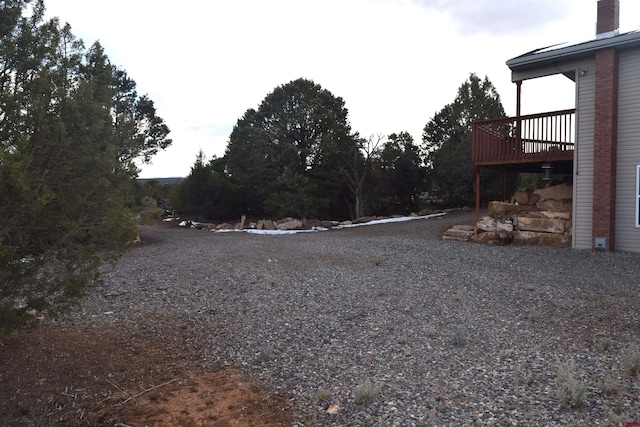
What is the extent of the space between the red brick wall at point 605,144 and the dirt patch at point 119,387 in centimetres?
973

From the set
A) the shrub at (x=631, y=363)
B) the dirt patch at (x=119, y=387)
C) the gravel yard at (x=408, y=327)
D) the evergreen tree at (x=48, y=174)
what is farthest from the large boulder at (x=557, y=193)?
the evergreen tree at (x=48, y=174)

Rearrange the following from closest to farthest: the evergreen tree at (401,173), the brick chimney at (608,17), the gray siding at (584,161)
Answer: the gray siding at (584,161) < the brick chimney at (608,17) < the evergreen tree at (401,173)

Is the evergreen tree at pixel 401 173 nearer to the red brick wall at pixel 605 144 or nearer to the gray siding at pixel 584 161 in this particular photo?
the gray siding at pixel 584 161

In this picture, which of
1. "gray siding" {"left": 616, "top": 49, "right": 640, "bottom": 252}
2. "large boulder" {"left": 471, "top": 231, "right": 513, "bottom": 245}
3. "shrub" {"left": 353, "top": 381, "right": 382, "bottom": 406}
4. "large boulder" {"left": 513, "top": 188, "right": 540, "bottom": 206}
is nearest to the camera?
"shrub" {"left": 353, "top": 381, "right": 382, "bottom": 406}

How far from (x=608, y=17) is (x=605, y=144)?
139 inches

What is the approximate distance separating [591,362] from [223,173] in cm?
2263

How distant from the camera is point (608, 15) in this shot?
439 inches

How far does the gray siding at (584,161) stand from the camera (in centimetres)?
1067

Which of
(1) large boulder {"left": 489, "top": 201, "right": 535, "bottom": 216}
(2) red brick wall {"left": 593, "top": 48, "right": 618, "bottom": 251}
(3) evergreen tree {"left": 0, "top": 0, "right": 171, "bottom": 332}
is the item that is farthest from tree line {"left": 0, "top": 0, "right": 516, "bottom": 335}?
(2) red brick wall {"left": 593, "top": 48, "right": 618, "bottom": 251}

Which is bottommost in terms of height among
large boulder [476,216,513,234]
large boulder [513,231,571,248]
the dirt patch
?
the dirt patch

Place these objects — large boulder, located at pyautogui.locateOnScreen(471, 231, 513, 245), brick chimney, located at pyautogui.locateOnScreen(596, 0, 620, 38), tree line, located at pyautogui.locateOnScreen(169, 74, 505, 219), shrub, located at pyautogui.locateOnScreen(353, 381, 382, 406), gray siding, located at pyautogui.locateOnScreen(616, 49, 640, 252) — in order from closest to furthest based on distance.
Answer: shrub, located at pyautogui.locateOnScreen(353, 381, 382, 406), gray siding, located at pyautogui.locateOnScreen(616, 49, 640, 252), brick chimney, located at pyautogui.locateOnScreen(596, 0, 620, 38), large boulder, located at pyautogui.locateOnScreen(471, 231, 513, 245), tree line, located at pyautogui.locateOnScreen(169, 74, 505, 219)

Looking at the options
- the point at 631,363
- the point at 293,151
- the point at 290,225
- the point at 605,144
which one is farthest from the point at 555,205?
the point at 293,151

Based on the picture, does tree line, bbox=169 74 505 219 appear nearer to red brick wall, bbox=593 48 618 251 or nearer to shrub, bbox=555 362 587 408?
red brick wall, bbox=593 48 618 251

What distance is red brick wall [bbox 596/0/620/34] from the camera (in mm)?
11094
